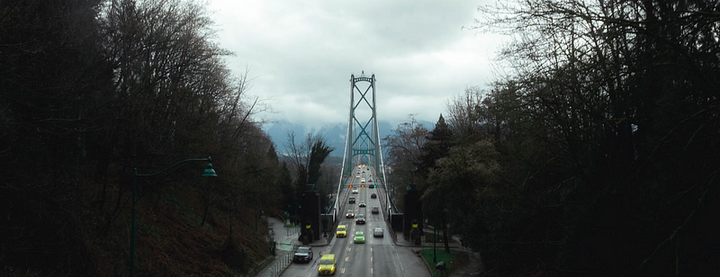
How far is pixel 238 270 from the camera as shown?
21.8m

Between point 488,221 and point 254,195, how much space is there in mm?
17151

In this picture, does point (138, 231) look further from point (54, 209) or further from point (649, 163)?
point (649, 163)

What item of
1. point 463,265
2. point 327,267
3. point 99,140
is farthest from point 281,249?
point 99,140

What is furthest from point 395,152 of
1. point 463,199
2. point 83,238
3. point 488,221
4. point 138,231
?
point 83,238

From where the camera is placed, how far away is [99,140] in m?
14.3

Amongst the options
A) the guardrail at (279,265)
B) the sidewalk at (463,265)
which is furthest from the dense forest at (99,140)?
the sidewalk at (463,265)

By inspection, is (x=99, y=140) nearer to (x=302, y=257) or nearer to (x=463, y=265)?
(x=302, y=257)

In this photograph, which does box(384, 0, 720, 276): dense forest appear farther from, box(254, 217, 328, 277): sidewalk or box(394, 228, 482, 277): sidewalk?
box(254, 217, 328, 277): sidewalk

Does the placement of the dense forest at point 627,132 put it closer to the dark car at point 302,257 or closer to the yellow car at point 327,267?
the yellow car at point 327,267

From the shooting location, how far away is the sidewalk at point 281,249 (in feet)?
82.4

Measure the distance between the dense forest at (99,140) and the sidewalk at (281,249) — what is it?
1.40 m

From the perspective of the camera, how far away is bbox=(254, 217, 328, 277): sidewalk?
25.1m

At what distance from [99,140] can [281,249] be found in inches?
986

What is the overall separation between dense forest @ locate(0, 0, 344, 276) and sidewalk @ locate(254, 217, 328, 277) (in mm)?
1396
